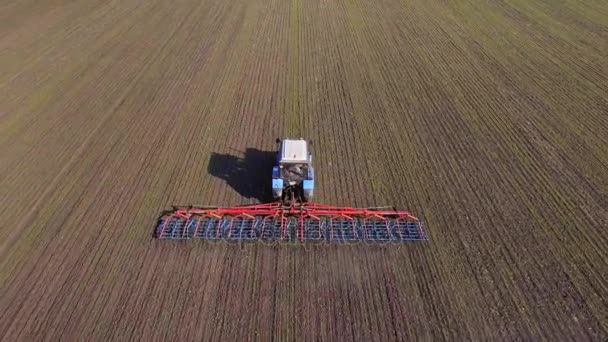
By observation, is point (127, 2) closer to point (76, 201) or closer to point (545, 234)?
point (76, 201)

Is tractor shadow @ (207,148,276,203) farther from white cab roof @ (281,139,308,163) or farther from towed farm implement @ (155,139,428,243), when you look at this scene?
white cab roof @ (281,139,308,163)

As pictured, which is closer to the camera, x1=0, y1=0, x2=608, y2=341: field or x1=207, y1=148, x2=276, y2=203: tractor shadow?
x1=0, y1=0, x2=608, y2=341: field

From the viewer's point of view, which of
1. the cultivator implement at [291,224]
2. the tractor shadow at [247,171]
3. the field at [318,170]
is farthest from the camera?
the tractor shadow at [247,171]

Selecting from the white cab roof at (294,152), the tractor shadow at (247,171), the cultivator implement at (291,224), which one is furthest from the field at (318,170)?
the white cab roof at (294,152)

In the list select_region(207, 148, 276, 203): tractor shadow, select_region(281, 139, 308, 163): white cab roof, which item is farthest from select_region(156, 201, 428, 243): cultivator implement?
select_region(281, 139, 308, 163): white cab roof

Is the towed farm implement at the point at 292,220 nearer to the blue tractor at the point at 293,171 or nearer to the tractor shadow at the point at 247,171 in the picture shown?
the blue tractor at the point at 293,171

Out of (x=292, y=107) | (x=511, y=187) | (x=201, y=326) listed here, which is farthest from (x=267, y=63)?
(x=201, y=326)

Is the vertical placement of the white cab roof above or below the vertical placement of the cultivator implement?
above

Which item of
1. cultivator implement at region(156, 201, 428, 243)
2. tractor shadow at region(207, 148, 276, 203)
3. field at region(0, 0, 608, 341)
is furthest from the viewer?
tractor shadow at region(207, 148, 276, 203)
